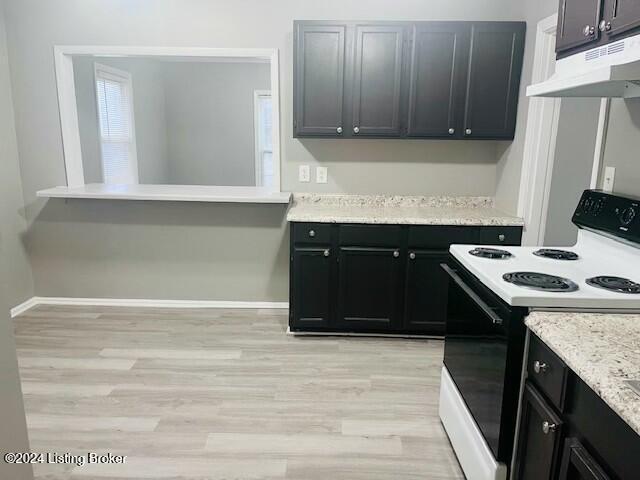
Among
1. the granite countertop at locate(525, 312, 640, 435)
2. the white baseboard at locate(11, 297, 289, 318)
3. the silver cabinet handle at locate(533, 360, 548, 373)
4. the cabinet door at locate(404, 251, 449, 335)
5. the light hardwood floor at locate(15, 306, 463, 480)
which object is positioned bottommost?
the light hardwood floor at locate(15, 306, 463, 480)

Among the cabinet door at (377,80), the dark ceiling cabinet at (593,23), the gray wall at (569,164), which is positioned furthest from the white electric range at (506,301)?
the cabinet door at (377,80)

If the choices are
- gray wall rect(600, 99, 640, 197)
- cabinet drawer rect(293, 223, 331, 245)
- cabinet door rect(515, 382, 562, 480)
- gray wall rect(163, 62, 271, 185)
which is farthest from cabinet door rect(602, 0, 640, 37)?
gray wall rect(163, 62, 271, 185)

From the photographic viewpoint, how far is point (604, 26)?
159cm

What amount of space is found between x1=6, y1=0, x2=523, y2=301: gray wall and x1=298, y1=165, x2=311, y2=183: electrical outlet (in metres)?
0.05

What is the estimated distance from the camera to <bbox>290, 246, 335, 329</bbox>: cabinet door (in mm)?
3125

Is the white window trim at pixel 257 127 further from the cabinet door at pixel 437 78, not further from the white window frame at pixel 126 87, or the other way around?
the cabinet door at pixel 437 78

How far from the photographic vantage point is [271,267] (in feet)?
12.3

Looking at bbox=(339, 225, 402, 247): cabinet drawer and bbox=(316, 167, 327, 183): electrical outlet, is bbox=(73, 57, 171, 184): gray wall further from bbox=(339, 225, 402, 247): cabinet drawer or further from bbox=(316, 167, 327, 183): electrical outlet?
bbox=(339, 225, 402, 247): cabinet drawer

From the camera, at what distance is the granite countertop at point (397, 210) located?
9.98 ft

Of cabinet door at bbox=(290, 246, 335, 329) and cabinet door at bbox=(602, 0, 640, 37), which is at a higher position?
cabinet door at bbox=(602, 0, 640, 37)

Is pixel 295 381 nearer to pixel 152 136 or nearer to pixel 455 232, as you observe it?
pixel 455 232

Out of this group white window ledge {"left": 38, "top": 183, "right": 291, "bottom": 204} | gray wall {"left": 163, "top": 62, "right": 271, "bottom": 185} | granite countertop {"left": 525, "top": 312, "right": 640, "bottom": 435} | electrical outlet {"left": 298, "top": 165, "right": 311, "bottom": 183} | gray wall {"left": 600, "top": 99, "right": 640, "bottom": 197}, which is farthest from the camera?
gray wall {"left": 163, "top": 62, "right": 271, "bottom": 185}

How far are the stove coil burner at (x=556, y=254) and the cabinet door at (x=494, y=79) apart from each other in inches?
53.9

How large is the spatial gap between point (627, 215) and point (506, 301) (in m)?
0.71
